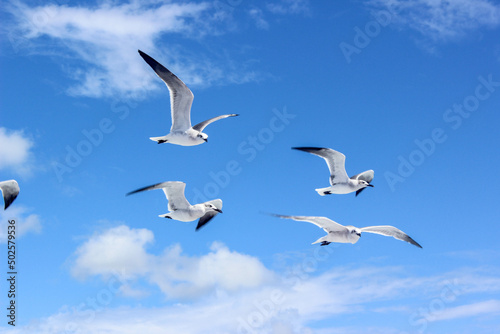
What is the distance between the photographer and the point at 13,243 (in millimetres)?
22938

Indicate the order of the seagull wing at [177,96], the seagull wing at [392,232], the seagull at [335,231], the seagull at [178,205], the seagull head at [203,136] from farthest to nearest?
the seagull wing at [392,232]
the seagull head at [203,136]
the seagull wing at [177,96]
the seagull at [178,205]
the seagull at [335,231]

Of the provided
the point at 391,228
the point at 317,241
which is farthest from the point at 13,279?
the point at 391,228

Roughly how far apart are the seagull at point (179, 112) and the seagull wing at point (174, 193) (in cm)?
239

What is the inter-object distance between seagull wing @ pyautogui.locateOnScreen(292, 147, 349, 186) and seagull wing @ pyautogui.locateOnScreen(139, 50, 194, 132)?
5.14 m

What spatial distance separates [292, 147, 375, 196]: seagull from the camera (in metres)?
25.6

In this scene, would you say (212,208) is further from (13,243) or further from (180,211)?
(13,243)

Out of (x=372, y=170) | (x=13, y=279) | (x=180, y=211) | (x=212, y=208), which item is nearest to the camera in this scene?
(x=13, y=279)

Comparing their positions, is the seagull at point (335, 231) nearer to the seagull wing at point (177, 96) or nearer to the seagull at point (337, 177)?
the seagull at point (337, 177)

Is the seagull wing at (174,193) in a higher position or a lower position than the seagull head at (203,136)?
lower

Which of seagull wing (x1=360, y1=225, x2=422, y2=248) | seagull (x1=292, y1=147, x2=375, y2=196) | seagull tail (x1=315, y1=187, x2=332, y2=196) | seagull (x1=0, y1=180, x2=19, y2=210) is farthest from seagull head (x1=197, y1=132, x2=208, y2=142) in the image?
seagull (x1=0, y1=180, x2=19, y2=210)

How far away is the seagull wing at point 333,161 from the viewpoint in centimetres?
2555

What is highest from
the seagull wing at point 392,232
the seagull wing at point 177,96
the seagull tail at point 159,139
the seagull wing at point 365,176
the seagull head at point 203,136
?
the seagull wing at point 177,96

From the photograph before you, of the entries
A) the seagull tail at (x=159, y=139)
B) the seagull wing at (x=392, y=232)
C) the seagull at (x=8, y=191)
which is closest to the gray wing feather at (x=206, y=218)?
the seagull tail at (x=159, y=139)

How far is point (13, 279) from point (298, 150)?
42.4ft
